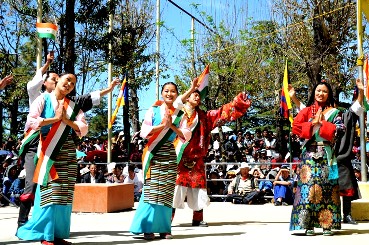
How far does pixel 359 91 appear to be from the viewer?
267 inches

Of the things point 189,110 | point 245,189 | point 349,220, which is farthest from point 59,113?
point 245,189

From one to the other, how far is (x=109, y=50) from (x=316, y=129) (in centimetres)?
979

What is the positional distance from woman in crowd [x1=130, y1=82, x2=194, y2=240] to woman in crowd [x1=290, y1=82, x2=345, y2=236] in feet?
4.44

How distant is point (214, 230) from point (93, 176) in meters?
6.24

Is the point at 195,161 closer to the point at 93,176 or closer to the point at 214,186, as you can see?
the point at 93,176

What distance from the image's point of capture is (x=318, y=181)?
646 cm

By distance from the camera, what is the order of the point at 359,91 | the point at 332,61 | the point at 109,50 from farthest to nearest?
the point at 332,61 < the point at 109,50 < the point at 359,91

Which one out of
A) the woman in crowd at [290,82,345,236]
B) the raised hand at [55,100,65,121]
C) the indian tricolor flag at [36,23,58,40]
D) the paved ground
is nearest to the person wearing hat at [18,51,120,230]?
the paved ground

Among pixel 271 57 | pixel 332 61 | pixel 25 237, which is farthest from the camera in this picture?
pixel 271 57

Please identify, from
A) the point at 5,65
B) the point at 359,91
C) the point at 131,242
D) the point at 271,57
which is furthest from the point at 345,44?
the point at 131,242

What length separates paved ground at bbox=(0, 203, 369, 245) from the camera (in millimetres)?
6207

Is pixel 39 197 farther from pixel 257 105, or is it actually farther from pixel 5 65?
pixel 257 105

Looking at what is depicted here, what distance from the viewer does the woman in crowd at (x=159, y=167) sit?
6.38m

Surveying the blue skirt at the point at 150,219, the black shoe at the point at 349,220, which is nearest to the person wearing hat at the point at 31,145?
the blue skirt at the point at 150,219
